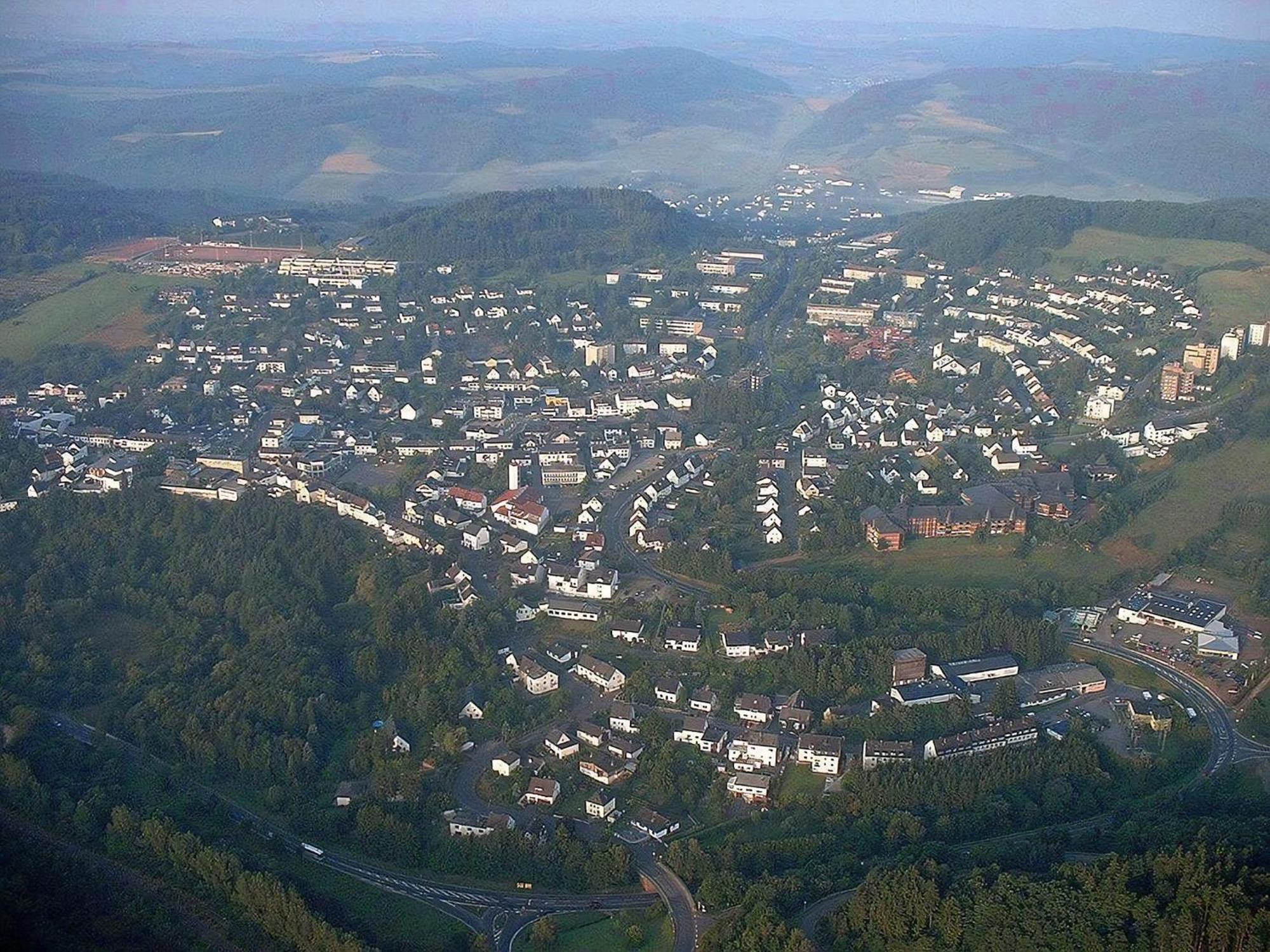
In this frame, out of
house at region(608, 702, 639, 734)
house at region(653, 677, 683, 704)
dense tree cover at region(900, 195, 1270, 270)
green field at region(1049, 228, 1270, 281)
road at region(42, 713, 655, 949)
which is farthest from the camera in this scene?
dense tree cover at region(900, 195, 1270, 270)

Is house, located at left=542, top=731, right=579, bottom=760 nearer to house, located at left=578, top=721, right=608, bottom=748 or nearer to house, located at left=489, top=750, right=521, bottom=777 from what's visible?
house, located at left=578, top=721, right=608, bottom=748

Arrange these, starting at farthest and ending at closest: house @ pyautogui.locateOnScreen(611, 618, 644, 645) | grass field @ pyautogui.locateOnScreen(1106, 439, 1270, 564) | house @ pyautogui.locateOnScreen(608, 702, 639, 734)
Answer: grass field @ pyautogui.locateOnScreen(1106, 439, 1270, 564) < house @ pyautogui.locateOnScreen(611, 618, 644, 645) < house @ pyautogui.locateOnScreen(608, 702, 639, 734)

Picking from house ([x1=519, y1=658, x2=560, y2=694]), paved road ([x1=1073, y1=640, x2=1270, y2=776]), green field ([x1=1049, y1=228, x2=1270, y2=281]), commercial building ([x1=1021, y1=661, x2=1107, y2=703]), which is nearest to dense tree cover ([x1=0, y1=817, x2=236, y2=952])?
house ([x1=519, y1=658, x2=560, y2=694])

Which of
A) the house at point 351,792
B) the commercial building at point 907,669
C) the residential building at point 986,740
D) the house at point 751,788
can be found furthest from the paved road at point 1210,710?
the house at point 351,792

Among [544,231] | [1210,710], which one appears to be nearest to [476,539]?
[1210,710]

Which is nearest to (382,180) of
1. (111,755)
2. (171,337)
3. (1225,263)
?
(171,337)

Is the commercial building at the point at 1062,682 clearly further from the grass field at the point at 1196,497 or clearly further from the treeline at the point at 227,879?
the treeline at the point at 227,879

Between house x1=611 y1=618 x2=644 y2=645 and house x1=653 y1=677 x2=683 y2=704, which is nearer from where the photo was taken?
house x1=653 y1=677 x2=683 y2=704
